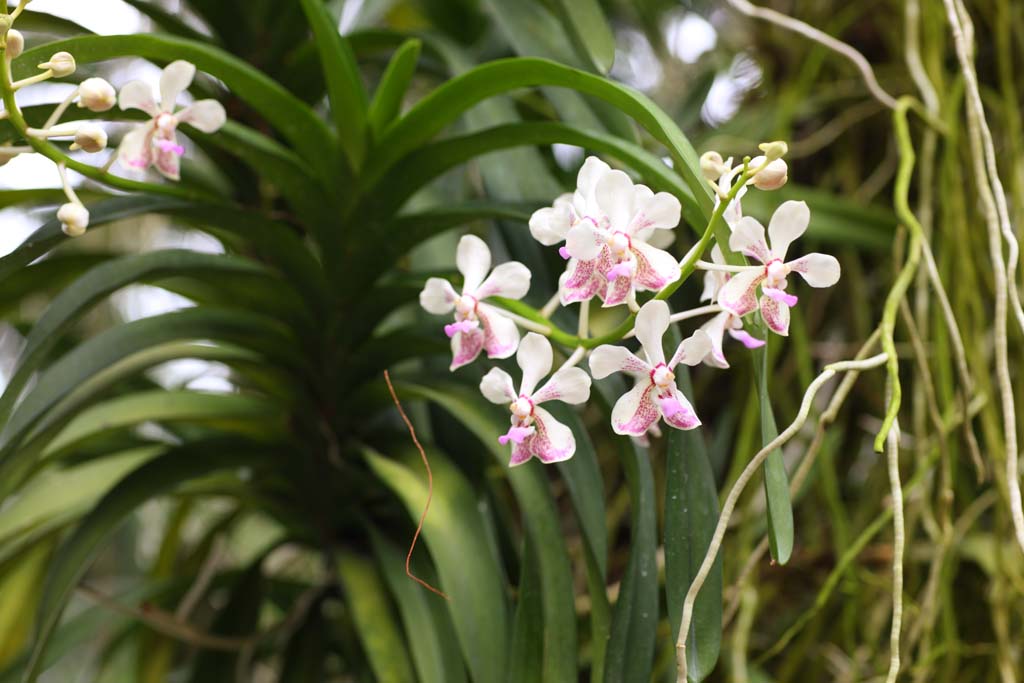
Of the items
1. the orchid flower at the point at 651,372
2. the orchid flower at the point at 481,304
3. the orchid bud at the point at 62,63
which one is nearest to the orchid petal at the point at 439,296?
the orchid flower at the point at 481,304

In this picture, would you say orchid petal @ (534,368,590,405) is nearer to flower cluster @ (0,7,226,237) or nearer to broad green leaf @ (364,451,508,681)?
broad green leaf @ (364,451,508,681)

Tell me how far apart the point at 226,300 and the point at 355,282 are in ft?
0.46

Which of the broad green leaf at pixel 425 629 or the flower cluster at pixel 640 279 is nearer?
the flower cluster at pixel 640 279

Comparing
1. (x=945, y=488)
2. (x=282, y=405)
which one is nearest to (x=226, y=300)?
(x=282, y=405)

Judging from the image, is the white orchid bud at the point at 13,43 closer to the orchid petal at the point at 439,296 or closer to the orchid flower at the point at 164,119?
the orchid flower at the point at 164,119

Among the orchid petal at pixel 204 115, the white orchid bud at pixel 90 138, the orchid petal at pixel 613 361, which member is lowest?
the orchid petal at pixel 613 361

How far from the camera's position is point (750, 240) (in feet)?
1.34

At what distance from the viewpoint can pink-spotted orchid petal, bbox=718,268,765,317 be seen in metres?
0.41

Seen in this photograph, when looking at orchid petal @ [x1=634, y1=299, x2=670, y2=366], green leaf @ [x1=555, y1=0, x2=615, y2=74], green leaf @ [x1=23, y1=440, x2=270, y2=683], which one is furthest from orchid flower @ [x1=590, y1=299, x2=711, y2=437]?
green leaf @ [x1=23, y1=440, x2=270, y2=683]

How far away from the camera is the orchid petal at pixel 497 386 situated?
414 millimetres

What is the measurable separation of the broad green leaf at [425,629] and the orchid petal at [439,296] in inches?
8.9

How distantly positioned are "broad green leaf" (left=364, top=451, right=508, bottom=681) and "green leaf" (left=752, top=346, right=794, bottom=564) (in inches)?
7.2

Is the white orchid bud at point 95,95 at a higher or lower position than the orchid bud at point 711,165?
higher

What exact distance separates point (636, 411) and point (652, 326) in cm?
5
